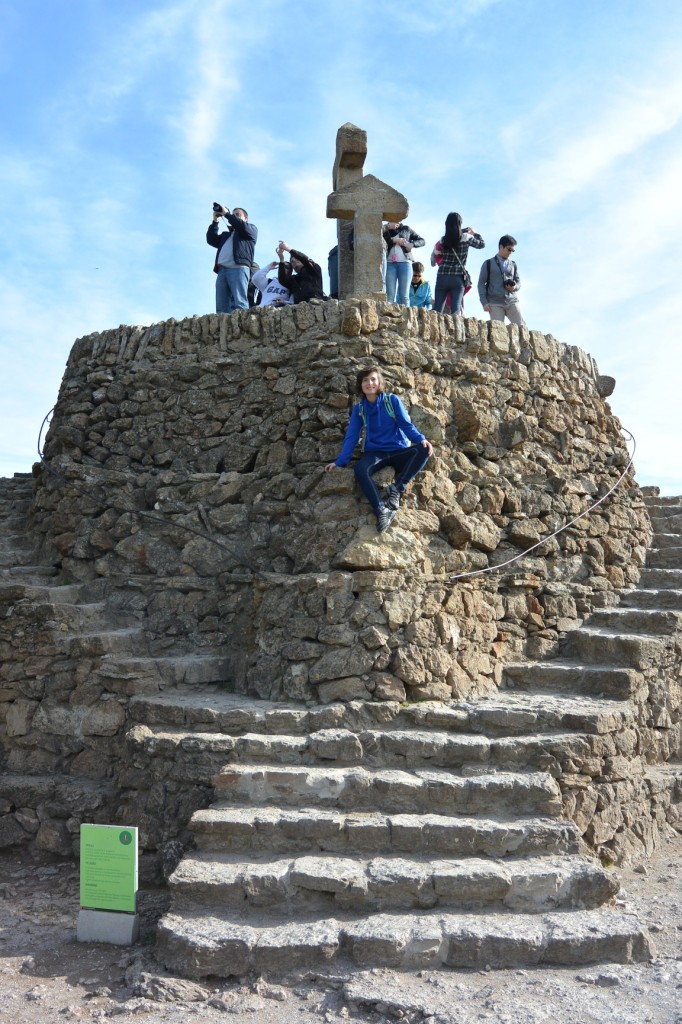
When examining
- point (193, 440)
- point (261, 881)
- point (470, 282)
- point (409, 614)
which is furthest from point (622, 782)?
point (470, 282)

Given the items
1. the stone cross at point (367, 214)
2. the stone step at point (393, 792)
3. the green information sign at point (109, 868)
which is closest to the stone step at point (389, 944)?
the green information sign at point (109, 868)

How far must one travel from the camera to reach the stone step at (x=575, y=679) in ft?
22.8

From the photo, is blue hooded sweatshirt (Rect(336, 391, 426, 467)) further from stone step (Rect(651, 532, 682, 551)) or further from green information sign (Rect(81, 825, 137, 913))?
stone step (Rect(651, 532, 682, 551))

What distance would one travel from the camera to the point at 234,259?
364 inches

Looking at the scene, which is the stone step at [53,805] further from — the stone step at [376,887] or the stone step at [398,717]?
the stone step at [376,887]

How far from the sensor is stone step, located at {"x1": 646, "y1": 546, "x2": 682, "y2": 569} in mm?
9453

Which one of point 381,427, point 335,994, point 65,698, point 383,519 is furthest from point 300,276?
point 335,994

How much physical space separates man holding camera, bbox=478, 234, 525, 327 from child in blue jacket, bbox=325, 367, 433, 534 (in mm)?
3098

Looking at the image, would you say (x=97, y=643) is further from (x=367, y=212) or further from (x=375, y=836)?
(x=367, y=212)

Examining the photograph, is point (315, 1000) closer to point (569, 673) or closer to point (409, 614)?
point (409, 614)

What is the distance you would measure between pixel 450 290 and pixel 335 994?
7.37 metres

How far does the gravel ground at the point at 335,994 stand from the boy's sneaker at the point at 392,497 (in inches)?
141

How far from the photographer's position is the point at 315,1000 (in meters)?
4.41

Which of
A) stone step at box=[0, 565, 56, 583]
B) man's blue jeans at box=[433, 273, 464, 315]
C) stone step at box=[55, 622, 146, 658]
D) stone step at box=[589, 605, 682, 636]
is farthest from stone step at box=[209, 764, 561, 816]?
man's blue jeans at box=[433, 273, 464, 315]
